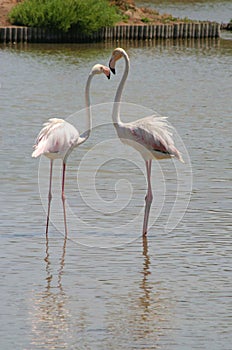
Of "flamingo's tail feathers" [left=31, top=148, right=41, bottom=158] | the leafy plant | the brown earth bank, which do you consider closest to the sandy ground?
the brown earth bank

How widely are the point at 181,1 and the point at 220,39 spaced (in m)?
15.0

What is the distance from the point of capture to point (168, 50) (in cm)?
2792

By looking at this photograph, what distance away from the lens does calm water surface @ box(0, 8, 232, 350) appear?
22.4ft

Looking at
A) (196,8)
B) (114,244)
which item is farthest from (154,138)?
(196,8)

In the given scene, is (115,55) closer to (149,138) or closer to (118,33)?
(149,138)

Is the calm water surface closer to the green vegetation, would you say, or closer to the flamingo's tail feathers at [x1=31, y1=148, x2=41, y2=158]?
the flamingo's tail feathers at [x1=31, y1=148, x2=41, y2=158]

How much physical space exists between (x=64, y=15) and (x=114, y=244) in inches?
787

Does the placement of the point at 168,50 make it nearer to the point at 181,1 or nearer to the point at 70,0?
the point at 70,0

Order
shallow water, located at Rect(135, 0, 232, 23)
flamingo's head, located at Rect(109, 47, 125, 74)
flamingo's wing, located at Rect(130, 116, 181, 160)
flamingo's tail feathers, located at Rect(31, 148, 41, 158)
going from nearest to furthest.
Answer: flamingo's tail feathers, located at Rect(31, 148, 41, 158) < flamingo's wing, located at Rect(130, 116, 181, 160) < flamingo's head, located at Rect(109, 47, 125, 74) < shallow water, located at Rect(135, 0, 232, 23)

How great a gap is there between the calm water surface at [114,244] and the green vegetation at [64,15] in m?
11.1

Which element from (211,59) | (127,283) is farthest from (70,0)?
(127,283)

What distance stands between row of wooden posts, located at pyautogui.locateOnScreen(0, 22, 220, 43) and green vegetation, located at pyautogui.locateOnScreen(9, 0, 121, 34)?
26 centimetres

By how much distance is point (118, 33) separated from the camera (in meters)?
30.4

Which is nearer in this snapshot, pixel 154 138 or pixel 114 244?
pixel 114 244
